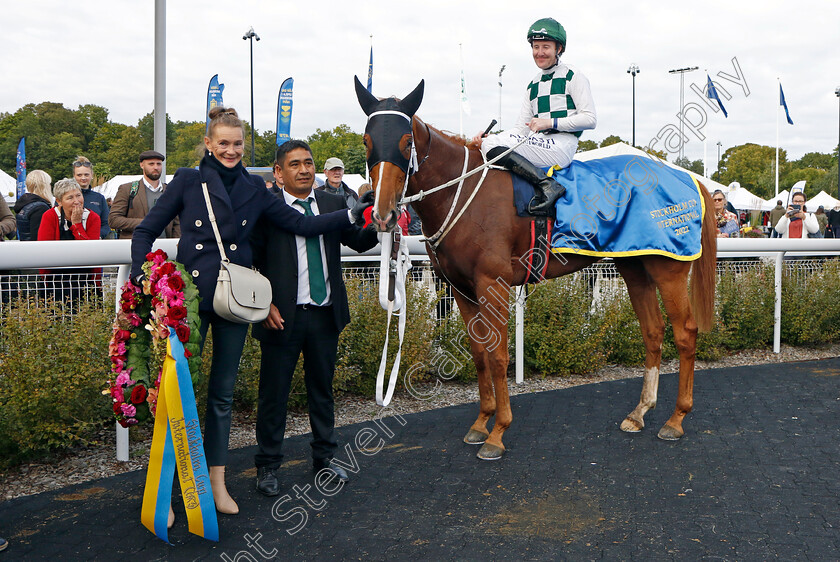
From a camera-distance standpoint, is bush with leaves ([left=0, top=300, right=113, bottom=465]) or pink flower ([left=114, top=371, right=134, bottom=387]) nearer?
pink flower ([left=114, top=371, right=134, bottom=387])

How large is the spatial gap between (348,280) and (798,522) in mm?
3553

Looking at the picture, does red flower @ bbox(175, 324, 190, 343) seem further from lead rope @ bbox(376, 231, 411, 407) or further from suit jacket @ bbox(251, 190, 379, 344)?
lead rope @ bbox(376, 231, 411, 407)

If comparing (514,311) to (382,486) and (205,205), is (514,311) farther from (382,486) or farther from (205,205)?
(205,205)

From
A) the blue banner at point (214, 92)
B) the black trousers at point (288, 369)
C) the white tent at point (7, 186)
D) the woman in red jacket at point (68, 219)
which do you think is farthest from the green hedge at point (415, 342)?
the white tent at point (7, 186)

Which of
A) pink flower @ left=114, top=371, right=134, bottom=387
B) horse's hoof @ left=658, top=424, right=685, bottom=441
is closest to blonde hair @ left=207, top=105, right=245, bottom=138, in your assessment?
pink flower @ left=114, top=371, right=134, bottom=387

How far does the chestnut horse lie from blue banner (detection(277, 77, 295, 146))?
19.0m

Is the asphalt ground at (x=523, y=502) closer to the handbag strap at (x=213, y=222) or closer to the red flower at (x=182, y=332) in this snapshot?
the red flower at (x=182, y=332)

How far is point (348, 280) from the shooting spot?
551cm

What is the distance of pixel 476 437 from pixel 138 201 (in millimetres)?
4039

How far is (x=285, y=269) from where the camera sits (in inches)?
139

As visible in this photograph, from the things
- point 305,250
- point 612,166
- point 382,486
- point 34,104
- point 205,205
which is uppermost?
point 34,104

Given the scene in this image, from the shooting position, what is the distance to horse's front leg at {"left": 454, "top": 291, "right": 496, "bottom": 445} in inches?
175

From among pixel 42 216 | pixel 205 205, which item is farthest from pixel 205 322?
pixel 42 216

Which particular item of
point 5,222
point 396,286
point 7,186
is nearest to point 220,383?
point 396,286
